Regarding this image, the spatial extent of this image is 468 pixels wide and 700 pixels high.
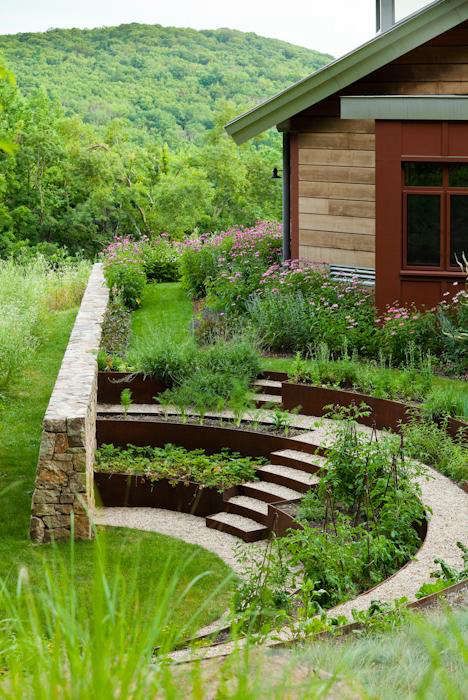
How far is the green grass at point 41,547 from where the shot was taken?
8469 millimetres

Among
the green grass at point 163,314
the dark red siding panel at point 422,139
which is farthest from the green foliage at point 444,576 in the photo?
the dark red siding panel at point 422,139

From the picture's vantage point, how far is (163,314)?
17.2 metres

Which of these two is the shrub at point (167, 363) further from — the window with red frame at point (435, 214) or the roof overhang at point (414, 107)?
the roof overhang at point (414, 107)

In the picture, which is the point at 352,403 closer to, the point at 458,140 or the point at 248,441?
the point at 248,441

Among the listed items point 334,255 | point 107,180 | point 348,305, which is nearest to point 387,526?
point 348,305

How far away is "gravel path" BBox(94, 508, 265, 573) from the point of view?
31.9ft

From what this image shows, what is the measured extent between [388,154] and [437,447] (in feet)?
16.5

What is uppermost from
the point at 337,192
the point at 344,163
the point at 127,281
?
the point at 344,163

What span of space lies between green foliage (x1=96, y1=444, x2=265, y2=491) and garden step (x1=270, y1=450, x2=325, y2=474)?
0.79 ft

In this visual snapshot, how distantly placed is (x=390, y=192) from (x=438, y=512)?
6.25 meters

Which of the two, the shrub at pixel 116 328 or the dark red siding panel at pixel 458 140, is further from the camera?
the shrub at pixel 116 328

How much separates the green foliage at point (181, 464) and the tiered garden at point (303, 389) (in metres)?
0.02

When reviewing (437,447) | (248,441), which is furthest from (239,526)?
(437,447)

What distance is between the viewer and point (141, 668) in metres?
2.75
